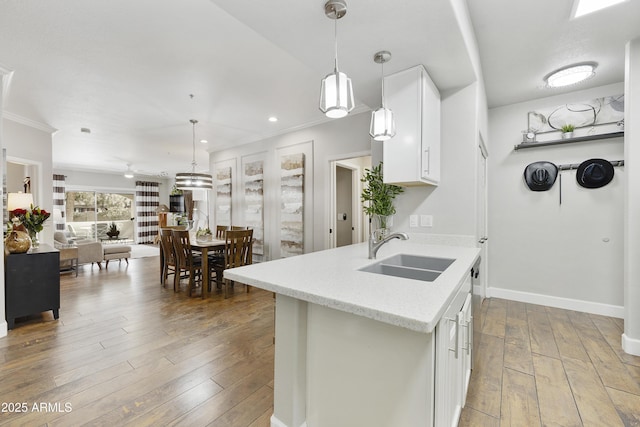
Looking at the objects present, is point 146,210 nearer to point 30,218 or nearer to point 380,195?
point 30,218

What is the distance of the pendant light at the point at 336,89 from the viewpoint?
1.41 meters

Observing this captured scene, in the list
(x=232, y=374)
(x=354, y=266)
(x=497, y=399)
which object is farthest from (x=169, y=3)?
(x=497, y=399)

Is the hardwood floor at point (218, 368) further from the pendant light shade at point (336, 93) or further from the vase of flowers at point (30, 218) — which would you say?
the pendant light shade at point (336, 93)

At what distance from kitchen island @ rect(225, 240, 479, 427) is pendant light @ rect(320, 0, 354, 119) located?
857 mm

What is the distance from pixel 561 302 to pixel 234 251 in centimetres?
421

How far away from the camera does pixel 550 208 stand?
3.31 metres

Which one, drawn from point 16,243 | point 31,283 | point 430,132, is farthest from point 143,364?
point 430,132

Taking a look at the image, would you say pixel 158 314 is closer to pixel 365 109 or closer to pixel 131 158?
pixel 365 109

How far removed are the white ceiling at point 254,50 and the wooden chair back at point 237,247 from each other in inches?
71.4

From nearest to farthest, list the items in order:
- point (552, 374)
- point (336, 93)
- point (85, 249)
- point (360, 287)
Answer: point (360, 287), point (336, 93), point (552, 374), point (85, 249)

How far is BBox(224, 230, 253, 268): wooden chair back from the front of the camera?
386 centimetres

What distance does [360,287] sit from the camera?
112cm

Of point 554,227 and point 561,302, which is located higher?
point 554,227

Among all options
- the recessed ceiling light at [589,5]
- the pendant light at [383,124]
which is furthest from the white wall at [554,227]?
the pendant light at [383,124]
